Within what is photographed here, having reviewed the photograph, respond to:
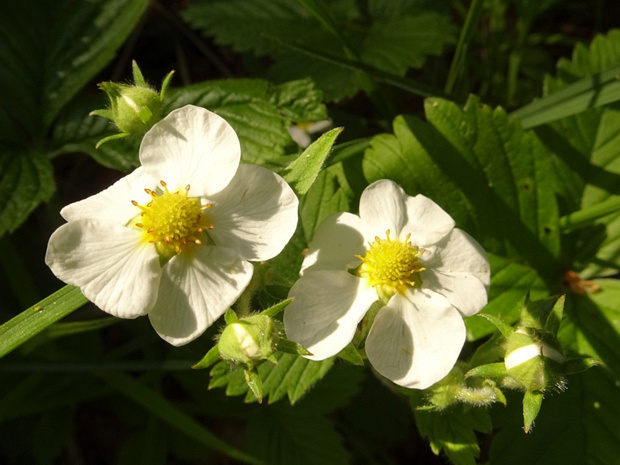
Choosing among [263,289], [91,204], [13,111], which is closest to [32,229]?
[13,111]

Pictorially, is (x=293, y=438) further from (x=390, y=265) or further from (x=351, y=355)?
(x=390, y=265)

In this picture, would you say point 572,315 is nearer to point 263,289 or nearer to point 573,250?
point 573,250

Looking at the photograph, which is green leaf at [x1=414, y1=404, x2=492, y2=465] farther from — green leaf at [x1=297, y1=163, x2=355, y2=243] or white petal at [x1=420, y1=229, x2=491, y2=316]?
green leaf at [x1=297, y1=163, x2=355, y2=243]

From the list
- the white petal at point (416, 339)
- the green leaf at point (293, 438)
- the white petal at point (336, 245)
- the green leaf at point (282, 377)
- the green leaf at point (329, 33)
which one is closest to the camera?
the white petal at point (416, 339)

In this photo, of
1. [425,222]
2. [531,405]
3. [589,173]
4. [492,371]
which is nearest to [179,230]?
[425,222]

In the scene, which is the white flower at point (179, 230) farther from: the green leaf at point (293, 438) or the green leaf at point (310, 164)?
the green leaf at point (293, 438)

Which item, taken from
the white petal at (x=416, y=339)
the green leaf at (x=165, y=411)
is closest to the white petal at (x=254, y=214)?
the white petal at (x=416, y=339)
